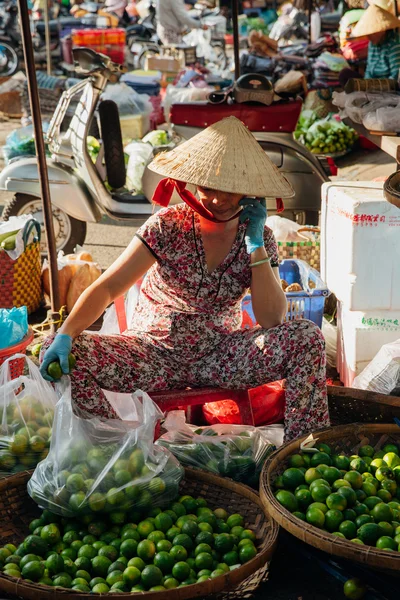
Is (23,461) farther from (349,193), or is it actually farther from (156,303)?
(349,193)

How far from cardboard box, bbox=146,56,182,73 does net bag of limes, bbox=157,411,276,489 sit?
386 inches

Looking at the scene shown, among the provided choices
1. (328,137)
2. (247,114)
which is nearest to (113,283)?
(247,114)

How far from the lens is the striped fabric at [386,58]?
21.7ft

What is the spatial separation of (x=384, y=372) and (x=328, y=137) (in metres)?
Result: 5.81

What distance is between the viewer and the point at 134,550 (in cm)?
233

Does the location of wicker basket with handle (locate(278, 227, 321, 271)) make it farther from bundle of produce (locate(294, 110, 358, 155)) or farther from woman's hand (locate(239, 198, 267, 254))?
bundle of produce (locate(294, 110, 358, 155))

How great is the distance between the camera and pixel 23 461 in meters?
2.75

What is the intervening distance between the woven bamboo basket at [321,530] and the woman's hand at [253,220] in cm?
71

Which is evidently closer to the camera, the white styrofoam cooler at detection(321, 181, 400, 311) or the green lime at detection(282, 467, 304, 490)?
the green lime at detection(282, 467, 304, 490)

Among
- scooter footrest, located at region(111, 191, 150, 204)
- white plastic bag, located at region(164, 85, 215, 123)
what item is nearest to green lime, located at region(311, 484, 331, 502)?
scooter footrest, located at region(111, 191, 150, 204)

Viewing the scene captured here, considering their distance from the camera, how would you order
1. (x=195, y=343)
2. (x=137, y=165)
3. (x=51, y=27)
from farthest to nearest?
(x=51, y=27) → (x=137, y=165) → (x=195, y=343)

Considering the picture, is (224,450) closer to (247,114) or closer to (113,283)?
(113,283)

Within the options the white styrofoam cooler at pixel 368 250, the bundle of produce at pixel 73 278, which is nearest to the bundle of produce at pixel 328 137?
the bundle of produce at pixel 73 278

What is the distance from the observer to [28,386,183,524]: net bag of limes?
7.91 ft
